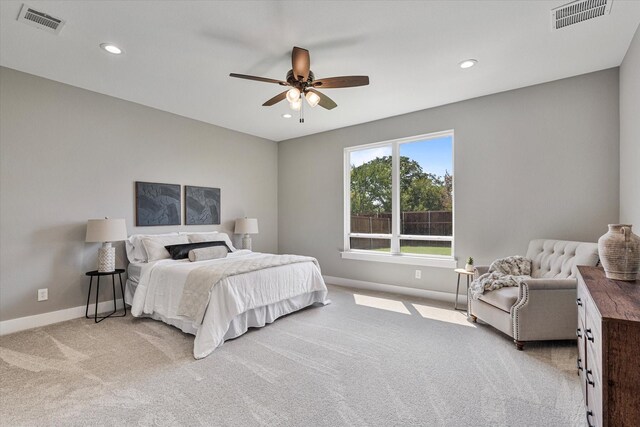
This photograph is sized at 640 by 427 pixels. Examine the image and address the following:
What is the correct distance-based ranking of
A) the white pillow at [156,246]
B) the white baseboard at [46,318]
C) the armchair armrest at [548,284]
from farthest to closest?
the white pillow at [156,246] → the white baseboard at [46,318] → the armchair armrest at [548,284]

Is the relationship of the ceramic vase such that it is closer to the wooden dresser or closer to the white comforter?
the wooden dresser

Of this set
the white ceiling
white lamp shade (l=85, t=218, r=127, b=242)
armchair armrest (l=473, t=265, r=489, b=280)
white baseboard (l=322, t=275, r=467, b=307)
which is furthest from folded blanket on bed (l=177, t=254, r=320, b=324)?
armchair armrest (l=473, t=265, r=489, b=280)

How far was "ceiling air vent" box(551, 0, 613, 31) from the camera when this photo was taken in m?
2.30

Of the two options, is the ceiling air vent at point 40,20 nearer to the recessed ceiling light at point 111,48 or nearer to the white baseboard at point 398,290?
the recessed ceiling light at point 111,48

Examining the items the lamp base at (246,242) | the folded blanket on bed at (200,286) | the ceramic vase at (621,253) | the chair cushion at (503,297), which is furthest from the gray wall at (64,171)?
the ceramic vase at (621,253)

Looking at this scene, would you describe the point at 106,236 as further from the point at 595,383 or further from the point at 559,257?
the point at 559,257

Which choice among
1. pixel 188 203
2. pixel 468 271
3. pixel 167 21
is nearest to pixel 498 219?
pixel 468 271

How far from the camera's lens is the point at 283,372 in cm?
245

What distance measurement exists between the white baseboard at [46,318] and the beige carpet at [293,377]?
0.16m

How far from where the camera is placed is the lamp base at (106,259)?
12.0ft

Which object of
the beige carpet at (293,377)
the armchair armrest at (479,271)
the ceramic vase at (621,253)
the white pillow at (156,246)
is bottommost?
the beige carpet at (293,377)

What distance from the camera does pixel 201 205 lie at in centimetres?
504

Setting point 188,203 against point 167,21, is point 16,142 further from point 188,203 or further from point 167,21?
point 167,21

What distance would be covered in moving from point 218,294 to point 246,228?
2414 millimetres
